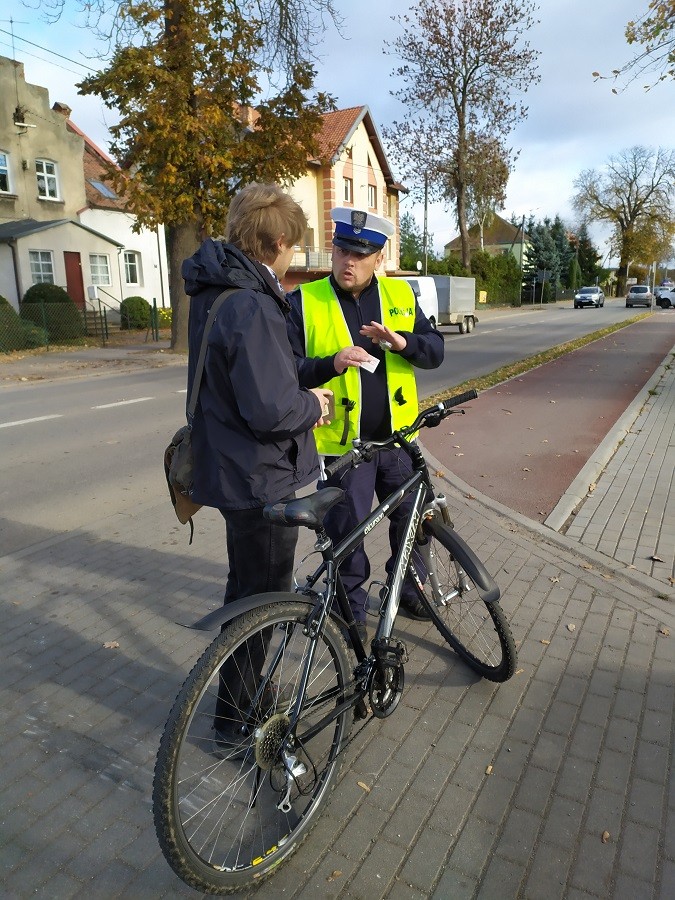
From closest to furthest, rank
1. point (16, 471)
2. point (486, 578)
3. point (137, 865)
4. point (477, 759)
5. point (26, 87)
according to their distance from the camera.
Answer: point (137, 865) < point (477, 759) < point (486, 578) < point (16, 471) < point (26, 87)

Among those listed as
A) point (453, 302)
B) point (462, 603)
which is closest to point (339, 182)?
point (453, 302)

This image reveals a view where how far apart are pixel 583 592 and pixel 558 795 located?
1752 mm

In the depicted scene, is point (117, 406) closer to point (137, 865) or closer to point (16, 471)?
point (16, 471)

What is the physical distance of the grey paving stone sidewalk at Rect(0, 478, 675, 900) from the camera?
2.15 meters

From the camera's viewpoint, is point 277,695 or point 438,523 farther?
point 438,523

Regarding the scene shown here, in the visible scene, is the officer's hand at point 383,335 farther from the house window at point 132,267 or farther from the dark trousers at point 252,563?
the house window at point 132,267

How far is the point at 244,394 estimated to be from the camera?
7.09 feet

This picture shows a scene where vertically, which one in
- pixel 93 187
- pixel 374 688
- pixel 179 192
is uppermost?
pixel 93 187

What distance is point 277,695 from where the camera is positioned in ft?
7.24

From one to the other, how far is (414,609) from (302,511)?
70.3 inches

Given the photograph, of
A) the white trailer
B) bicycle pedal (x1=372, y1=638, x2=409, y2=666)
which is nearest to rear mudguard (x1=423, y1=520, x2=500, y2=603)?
bicycle pedal (x1=372, y1=638, x2=409, y2=666)

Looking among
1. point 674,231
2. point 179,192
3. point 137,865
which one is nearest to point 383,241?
point 137,865

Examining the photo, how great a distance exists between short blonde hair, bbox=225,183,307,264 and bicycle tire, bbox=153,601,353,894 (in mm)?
1158

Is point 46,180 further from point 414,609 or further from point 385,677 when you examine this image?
point 385,677
